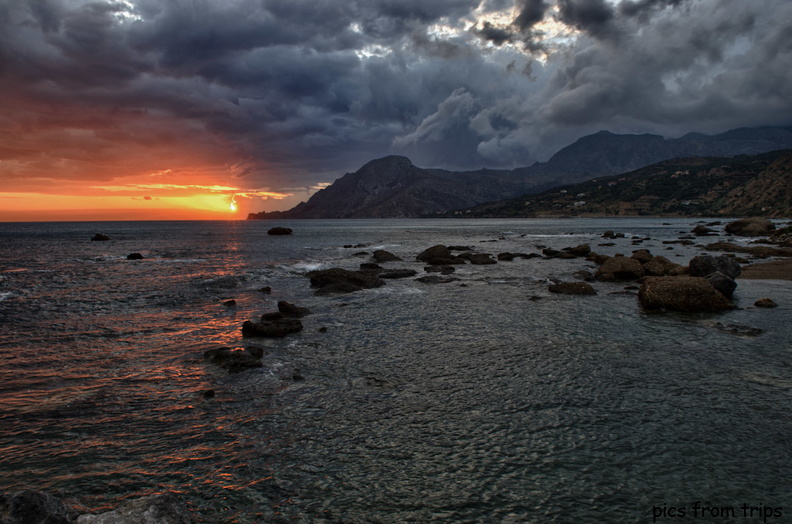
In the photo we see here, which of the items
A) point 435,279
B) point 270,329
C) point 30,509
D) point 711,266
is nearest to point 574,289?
point 435,279

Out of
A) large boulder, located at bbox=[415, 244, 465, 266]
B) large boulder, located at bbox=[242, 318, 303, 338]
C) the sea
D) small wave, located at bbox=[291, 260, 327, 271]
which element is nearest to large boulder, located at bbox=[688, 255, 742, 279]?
the sea

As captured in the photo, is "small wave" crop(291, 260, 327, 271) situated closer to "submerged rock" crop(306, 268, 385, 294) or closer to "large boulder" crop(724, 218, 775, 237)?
"submerged rock" crop(306, 268, 385, 294)

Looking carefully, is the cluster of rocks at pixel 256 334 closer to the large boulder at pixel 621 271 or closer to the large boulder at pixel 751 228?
the large boulder at pixel 621 271

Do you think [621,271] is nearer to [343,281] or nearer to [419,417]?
[343,281]

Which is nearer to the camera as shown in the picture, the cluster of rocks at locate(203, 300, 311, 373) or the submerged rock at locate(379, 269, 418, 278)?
the cluster of rocks at locate(203, 300, 311, 373)

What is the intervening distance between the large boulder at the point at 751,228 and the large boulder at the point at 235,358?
11050cm

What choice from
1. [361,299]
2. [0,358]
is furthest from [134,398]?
[361,299]

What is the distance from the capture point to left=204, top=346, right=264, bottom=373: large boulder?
14.6m

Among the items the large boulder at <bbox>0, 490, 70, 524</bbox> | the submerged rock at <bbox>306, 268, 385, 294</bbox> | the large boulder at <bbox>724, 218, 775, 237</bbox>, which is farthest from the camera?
the large boulder at <bbox>724, 218, 775, 237</bbox>

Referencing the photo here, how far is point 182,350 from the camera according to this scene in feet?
55.9

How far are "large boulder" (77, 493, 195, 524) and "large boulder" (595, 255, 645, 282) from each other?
114 feet

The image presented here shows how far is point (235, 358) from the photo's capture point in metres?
15.0

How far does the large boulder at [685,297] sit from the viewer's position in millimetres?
22672

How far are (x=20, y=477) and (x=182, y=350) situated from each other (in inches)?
347
